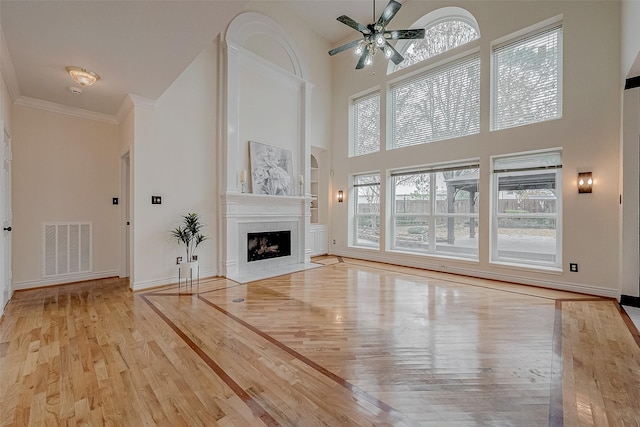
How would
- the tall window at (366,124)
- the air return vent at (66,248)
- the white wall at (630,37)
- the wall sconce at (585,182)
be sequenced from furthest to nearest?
the tall window at (366,124), the air return vent at (66,248), the wall sconce at (585,182), the white wall at (630,37)

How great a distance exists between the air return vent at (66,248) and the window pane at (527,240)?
6.92 meters

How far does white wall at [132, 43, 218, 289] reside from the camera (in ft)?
13.5

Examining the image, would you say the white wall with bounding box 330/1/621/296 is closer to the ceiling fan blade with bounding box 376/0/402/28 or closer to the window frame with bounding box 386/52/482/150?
the window frame with bounding box 386/52/482/150

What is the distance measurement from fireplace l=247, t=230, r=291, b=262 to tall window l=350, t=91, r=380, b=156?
2.85 metres

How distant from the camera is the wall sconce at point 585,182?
13.0 feet

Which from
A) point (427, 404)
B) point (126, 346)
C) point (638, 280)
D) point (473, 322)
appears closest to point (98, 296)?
point (126, 346)

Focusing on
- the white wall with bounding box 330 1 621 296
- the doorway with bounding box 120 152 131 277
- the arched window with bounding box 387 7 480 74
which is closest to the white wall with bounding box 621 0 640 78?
the white wall with bounding box 330 1 621 296

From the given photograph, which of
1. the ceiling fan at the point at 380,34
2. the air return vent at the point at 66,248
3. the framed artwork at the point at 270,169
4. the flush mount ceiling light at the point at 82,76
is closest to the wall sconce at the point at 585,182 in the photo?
the ceiling fan at the point at 380,34

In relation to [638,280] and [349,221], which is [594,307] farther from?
[349,221]

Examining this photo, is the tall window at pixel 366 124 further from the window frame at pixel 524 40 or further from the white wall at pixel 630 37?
the white wall at pixel 630 37

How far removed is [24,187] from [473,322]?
6.12 m

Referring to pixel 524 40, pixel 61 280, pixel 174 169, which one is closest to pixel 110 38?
pixel 174 169

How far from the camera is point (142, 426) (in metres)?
1.51

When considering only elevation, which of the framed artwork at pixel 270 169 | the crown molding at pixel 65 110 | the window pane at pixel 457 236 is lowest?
the window pane at pixel 457 236
